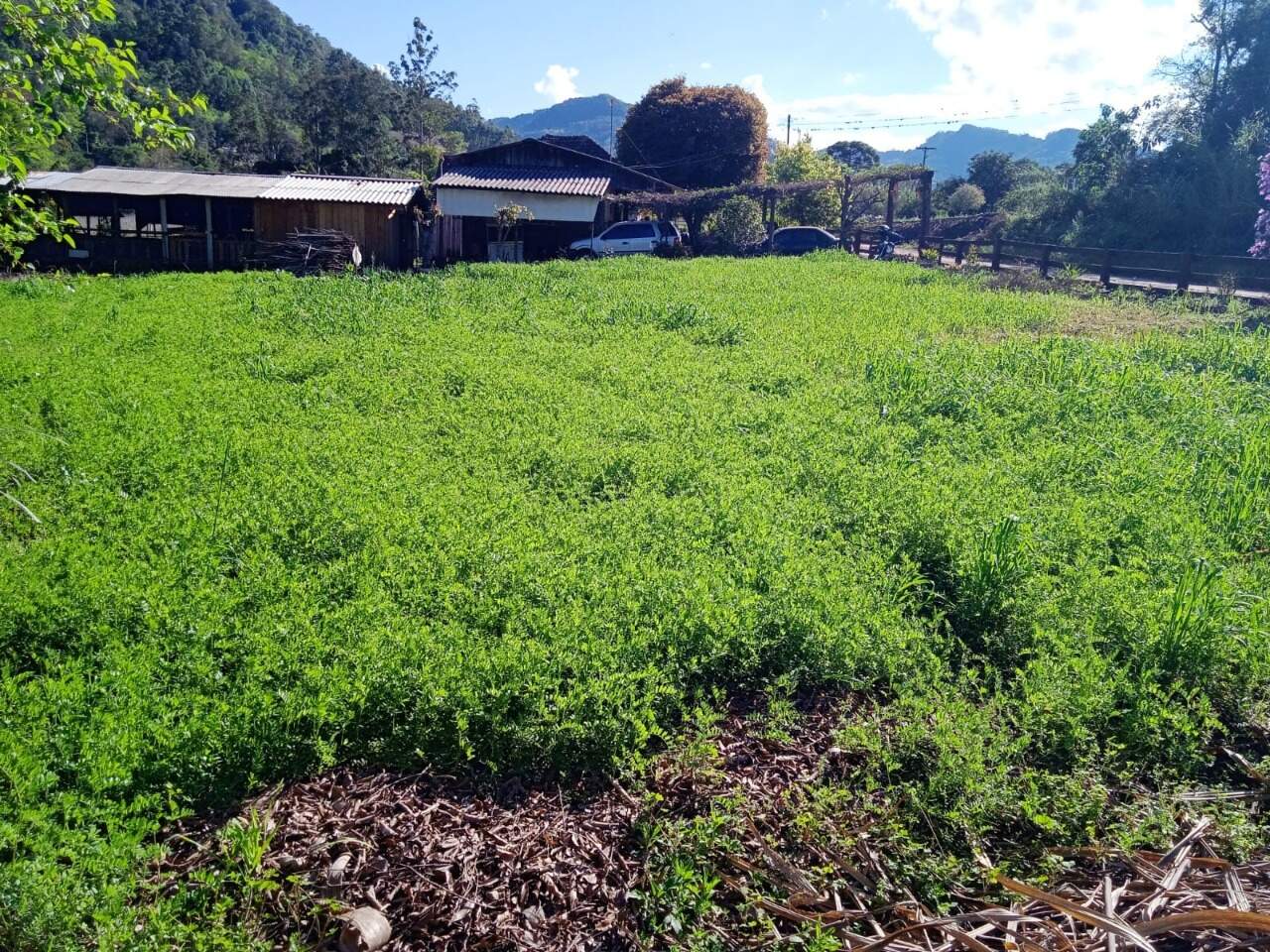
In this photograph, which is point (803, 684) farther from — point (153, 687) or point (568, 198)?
point (568, 198)

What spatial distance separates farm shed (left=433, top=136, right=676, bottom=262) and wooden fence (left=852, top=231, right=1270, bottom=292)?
14094 millimetres

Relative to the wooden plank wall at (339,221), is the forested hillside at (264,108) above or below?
above

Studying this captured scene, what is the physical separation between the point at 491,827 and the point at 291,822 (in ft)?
2.63

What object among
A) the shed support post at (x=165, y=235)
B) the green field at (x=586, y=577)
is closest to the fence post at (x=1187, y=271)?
the green field at (x=586, y=577)

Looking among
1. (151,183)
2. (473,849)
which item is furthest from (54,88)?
(151,183)

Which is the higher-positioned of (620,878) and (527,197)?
(527,197)

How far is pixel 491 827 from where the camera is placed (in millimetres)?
3658

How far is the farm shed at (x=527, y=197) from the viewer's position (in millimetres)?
31109

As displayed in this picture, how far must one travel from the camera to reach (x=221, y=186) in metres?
26.4

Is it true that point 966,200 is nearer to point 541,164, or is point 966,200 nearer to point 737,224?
point 737,224

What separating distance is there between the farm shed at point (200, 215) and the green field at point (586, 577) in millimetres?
16316

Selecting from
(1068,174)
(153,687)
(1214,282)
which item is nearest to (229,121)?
(1068,174)

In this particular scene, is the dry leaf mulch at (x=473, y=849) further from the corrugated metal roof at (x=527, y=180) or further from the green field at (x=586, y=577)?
the corrugated metal roof at (x=527, y=180)

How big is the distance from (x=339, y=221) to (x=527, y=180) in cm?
820
